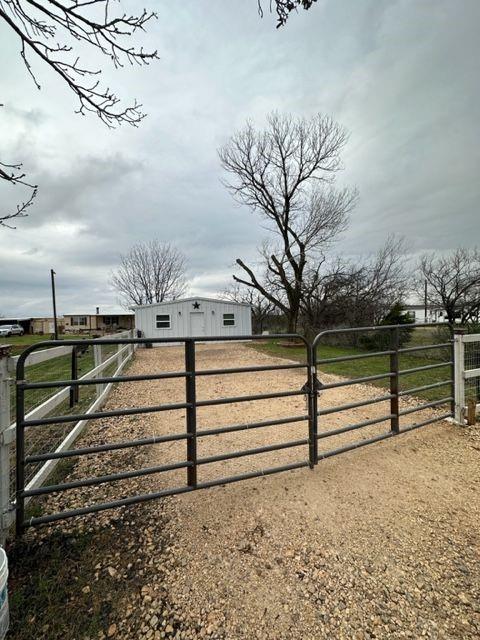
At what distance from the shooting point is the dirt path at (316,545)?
5.00 feet

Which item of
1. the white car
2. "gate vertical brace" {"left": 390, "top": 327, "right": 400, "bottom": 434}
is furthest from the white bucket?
the white car

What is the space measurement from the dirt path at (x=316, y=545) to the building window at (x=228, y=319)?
1710cm

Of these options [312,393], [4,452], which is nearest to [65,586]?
[4,452]

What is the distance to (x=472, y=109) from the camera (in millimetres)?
7113

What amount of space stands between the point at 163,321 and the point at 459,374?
17.9m

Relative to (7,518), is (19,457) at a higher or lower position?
higher

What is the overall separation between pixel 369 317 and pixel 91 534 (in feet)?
57.9

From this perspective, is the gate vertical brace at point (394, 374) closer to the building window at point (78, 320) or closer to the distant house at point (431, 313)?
the distant house at point (431, 313)

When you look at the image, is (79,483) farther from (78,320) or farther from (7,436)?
(78,320)

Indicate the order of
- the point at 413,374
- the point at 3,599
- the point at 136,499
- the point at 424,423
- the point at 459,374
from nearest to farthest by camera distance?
the point at 3,599, the point at 136,499, the point at 424,423, the point at 459,374, the point at 413,374

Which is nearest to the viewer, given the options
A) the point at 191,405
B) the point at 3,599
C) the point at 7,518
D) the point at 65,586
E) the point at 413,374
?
the point at 3,599

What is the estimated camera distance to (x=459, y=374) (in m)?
4.18

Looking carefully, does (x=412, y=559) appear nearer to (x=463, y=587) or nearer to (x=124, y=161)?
(x=463, y=587)

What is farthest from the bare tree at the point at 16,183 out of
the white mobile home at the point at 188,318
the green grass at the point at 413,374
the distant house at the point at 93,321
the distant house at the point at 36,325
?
the distant house at the point at 36,325
